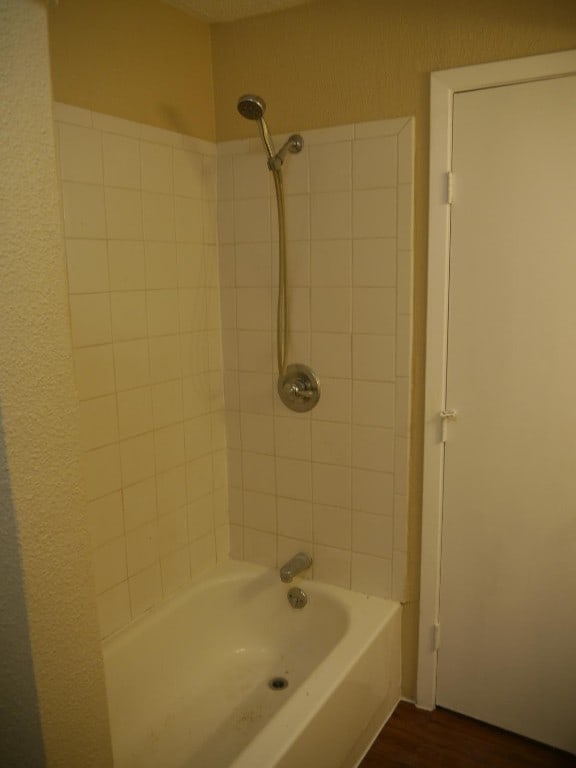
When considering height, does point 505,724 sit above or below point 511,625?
below

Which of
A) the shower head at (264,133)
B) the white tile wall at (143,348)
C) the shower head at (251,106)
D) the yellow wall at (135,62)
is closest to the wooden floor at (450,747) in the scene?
the white tile wall at (143,348)

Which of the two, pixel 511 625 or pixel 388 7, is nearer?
pixel 388 7

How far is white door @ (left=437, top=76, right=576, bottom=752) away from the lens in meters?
1.78

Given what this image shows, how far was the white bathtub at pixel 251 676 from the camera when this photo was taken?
1.73 m

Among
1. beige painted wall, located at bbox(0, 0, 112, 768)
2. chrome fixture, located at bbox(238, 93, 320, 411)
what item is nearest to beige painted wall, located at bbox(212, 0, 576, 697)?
chrome fixture, located at bbox(238, 93, 320, 411)

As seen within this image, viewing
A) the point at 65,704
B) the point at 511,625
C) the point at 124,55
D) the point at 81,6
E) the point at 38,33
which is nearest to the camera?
the point at 38,33

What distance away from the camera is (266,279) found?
89.2 inches

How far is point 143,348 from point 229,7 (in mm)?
1198

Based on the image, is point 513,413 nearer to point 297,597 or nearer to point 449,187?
point 449,187

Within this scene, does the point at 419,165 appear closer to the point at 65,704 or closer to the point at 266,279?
the point at 266,279

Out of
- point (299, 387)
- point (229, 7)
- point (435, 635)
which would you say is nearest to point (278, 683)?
point (435, 635)

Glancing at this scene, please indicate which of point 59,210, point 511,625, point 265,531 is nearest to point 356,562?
point 265,531

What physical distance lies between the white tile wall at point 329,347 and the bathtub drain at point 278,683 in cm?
39

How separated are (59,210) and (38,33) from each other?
213mm
